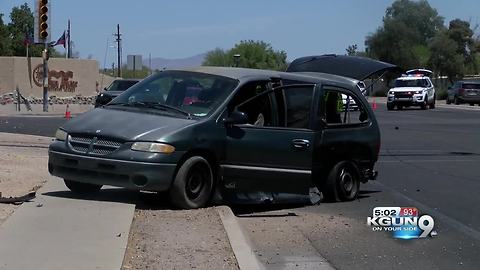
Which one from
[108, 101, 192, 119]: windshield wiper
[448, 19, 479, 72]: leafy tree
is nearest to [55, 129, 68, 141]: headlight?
[108, 101, 192, 119]: windshield wiper

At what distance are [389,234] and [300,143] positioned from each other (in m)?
1.97

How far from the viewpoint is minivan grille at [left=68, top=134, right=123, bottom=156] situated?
8617 mm

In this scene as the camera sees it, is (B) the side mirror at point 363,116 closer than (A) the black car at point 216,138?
No

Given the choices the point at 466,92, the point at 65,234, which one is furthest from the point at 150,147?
the point at 466,92

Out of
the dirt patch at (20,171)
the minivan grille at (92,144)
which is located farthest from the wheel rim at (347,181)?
the dirt patch at (20,171)

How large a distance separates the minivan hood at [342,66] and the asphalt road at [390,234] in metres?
1.95

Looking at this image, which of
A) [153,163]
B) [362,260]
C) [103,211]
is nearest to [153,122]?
[153,163]

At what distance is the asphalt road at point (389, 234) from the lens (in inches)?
290

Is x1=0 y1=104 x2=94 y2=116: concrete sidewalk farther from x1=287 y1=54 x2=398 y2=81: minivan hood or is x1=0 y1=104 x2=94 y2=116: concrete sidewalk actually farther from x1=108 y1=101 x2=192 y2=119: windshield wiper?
x1=108 y1=101 x2=192 y2=119: windshield wiper

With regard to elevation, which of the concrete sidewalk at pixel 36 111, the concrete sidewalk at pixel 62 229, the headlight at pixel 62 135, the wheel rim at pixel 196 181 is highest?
the headlight at pixel 62 135

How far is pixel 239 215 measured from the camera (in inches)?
377

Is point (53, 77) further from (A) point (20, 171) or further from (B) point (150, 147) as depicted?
(B) point (150, 147)

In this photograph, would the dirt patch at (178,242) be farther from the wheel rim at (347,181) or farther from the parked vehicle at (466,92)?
the parked vehicle at (466,92)

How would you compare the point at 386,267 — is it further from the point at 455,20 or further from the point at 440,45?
the point at 455,20
